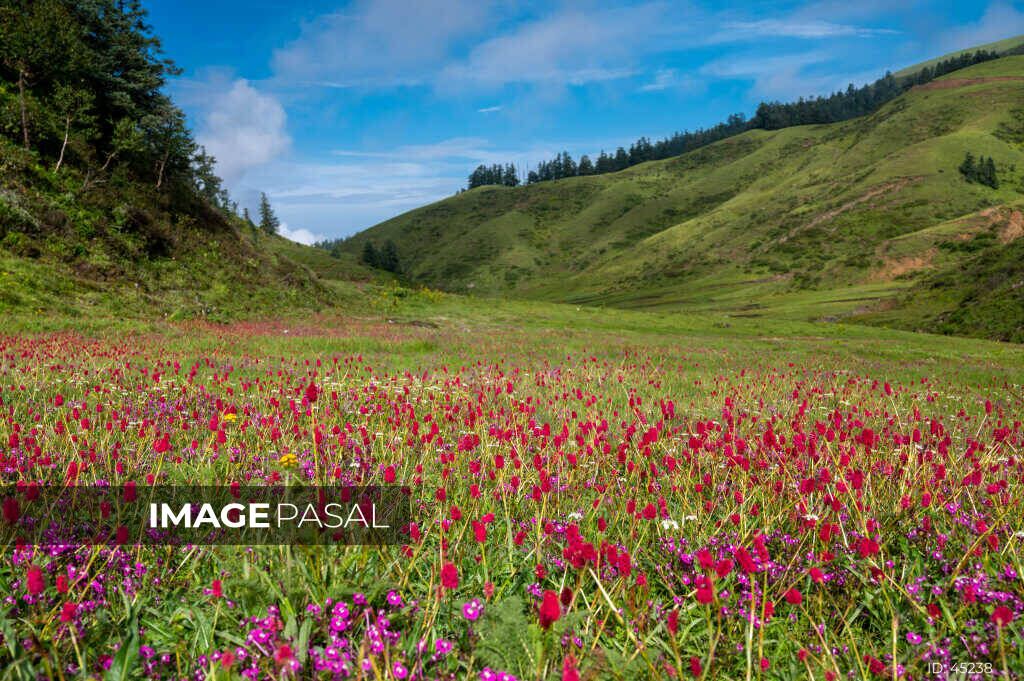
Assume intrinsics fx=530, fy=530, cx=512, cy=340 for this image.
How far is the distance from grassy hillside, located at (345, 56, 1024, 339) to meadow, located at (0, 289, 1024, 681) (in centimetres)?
4431

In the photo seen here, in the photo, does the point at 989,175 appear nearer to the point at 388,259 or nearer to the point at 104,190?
the point at 388,259

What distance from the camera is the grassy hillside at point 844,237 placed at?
6606 centimetres

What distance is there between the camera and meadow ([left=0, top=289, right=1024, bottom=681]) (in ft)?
6.83

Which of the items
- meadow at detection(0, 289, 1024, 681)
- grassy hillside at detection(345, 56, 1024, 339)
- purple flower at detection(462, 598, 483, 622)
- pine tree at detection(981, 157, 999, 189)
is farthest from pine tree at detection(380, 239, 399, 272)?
purple flower at detection(462, 598, 483, 622)

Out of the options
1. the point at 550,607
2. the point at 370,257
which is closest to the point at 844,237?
the point at 370,257

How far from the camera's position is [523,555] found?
3055mm

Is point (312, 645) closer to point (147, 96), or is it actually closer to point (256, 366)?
point (256, 366)

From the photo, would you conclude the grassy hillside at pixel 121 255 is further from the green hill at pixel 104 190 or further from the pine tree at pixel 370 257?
the pine tree at pixel 370 257

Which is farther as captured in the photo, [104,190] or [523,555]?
[104,190]

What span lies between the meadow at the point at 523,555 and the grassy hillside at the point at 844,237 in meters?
44.3

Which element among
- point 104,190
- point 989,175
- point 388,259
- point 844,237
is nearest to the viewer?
point 104,190

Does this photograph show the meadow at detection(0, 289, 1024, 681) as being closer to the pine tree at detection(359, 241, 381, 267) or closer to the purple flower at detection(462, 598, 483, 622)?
the purple flower at detection(462, 598, 483, 622)

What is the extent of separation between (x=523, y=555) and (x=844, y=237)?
384 ft

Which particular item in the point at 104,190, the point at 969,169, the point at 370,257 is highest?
the point at 969,169
